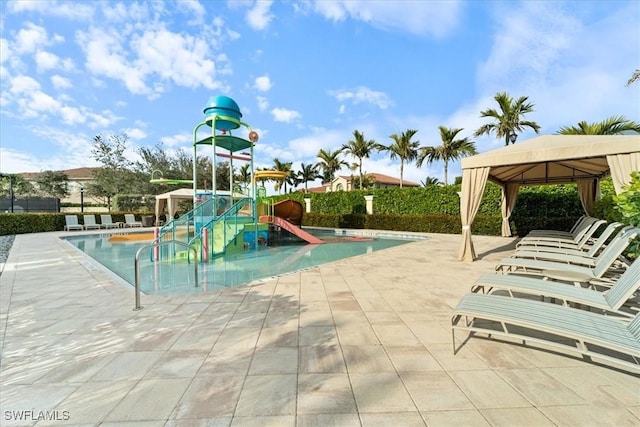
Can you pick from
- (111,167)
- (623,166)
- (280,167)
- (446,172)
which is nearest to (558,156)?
(623,166)

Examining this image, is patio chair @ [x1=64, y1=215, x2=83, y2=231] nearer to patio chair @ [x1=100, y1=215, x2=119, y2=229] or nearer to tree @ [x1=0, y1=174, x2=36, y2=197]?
patio chair @ [x1=100, y1=215, x2=119, y2=229]

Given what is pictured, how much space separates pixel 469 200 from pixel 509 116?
1540 centimetres

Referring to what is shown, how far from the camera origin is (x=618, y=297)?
264cm

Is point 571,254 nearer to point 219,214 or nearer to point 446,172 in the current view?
point 219,214

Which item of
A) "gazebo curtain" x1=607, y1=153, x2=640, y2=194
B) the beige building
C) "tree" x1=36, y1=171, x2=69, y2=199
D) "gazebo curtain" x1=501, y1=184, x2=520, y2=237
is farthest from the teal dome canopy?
"tree" x1=36, y1=171, x2=69, y2=199

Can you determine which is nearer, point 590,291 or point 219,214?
point 590,291

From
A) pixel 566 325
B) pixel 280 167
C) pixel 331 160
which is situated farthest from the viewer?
pixel 280 167

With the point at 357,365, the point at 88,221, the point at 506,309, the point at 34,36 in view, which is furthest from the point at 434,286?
the point at 88,221

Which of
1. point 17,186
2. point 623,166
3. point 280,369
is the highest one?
point 17,186

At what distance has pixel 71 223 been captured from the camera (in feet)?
61.1

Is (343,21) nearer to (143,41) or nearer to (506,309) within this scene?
(143,41)

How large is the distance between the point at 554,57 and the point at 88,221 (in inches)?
1014

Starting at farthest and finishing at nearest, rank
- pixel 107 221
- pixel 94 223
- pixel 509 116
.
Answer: pixel 107 221 < pixel 94 223 < pixel 509 116

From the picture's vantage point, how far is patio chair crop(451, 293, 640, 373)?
2035 mm
